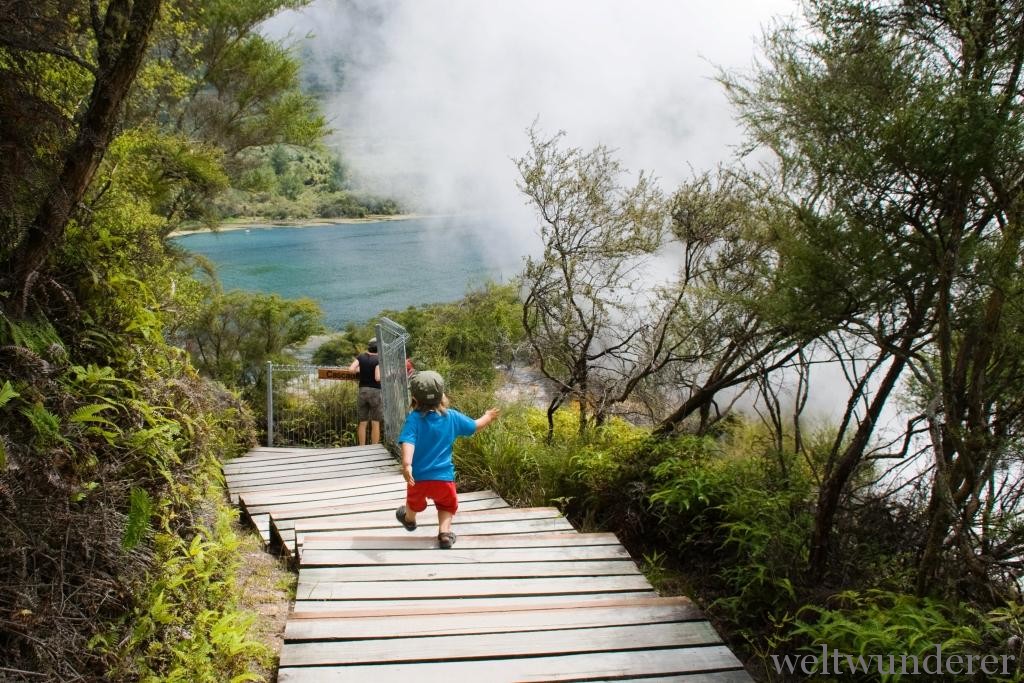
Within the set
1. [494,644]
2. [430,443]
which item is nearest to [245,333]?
[430,443]

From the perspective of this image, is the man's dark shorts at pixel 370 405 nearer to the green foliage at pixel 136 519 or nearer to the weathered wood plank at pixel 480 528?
the weathered wood plank at pixel 480 528

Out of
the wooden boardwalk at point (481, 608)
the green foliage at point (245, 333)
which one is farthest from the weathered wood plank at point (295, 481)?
the green foliage at point (245, 333)

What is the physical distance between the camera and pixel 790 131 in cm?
434

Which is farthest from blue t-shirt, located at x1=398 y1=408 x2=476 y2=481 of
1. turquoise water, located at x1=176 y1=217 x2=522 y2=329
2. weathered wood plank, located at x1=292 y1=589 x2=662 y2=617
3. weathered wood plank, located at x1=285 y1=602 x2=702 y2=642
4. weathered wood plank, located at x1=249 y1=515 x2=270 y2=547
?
turquoise water, located at x1=176 y1=217 x2=522 y2=329

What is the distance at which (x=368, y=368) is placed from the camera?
9.04 m

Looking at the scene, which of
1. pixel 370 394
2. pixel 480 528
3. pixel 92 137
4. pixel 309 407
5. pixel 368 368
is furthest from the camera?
pixel 309 407

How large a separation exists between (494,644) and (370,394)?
6.24 meters

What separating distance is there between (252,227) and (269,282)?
2174cm

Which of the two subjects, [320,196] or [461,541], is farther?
[320,196]

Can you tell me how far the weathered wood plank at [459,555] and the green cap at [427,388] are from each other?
0.85 meters

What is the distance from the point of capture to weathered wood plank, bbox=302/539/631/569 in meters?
3.93

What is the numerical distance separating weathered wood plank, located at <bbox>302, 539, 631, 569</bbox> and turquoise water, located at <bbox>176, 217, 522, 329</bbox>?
13.5m

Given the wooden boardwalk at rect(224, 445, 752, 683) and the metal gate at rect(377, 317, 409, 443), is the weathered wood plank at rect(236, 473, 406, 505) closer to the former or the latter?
the wooden boardwalk at rect(224, 445, 752, 683)

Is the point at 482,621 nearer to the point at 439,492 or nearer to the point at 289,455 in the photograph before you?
the point at 439,492
